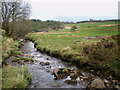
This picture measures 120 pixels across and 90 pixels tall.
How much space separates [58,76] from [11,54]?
9.86 metres

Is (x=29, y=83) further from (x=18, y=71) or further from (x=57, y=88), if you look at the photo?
(x=57, y=88)

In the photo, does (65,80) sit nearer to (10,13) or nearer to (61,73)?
(61,73)

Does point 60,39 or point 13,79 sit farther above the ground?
point 60,39

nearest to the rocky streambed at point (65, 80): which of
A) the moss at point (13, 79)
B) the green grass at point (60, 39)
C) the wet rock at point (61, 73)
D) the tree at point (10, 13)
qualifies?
the wet rock at point (61, 73)

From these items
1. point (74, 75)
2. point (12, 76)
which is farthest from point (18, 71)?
point (74, 75)

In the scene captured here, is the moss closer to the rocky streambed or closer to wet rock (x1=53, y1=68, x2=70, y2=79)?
the rocky streambed

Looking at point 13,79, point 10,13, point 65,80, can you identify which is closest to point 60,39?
point 10,13

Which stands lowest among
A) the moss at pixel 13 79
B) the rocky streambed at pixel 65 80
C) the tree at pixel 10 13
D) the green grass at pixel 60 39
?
the rocky streambed at pixel 65 80

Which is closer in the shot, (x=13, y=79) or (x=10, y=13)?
(x=13, y=79)

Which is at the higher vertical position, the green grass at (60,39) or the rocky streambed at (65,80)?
the green grass at (60,39)

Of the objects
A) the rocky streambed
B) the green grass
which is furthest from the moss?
the green grass

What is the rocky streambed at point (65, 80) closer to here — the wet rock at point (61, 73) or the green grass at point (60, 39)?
the wet rock at point (61, 73)

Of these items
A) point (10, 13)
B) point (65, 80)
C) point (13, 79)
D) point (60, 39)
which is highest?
point (10, 13)

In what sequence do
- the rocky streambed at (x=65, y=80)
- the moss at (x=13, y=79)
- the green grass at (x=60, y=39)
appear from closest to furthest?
the moss at (x=13, y=79), the rocky streambed at (x=65, y=80), the green grass at (x=60, y=39)
